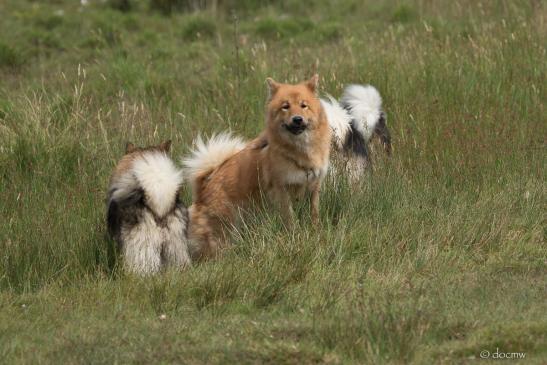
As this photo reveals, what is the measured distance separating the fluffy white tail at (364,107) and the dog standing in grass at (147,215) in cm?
225

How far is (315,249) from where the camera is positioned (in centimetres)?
732

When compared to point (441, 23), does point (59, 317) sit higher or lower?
lower

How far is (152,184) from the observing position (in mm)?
7488

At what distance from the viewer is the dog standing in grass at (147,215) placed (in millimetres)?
7488

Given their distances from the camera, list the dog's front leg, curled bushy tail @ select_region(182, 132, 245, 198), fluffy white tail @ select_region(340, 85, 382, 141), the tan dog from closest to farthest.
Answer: the dog's front leg, the tan dog, curled bushy tail @ select_region(182, 132, 245, 198), fluffy white tail @ select_region(340, 85, 382, 141)

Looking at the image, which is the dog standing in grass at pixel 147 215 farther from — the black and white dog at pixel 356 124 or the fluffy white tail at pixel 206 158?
the black and white dog at pixel 356 124

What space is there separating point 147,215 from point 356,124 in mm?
2557

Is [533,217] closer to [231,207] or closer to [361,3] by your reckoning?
[231,207]

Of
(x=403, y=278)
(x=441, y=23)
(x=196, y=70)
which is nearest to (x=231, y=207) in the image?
(x=403, y=278)

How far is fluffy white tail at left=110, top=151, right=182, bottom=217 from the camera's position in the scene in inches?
295

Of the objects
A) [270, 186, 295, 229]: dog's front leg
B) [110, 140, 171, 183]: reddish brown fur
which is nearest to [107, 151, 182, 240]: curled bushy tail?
[110, 140, 171, 183]: reddish brown fur

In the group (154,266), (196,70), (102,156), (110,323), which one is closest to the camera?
(110,323)

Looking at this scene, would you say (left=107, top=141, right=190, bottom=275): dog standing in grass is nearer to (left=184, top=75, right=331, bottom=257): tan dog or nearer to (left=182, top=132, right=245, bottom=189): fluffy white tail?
(left=184, top=75, right=331, bottom=257): tan dog

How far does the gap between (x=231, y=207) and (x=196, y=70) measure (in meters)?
5.01
